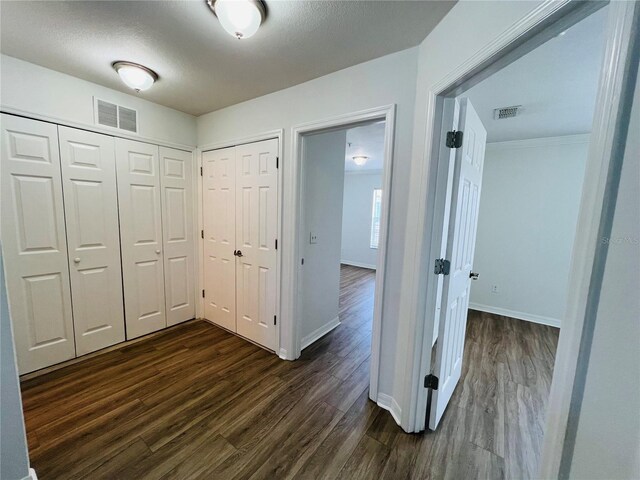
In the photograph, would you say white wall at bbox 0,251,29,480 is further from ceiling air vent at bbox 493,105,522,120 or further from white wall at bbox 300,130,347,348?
ceiling air vent at bbox 493,105,522,120

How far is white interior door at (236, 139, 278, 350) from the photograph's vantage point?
7.79 ft

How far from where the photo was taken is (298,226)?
224 centimetres

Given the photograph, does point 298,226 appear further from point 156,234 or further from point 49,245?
point 49,245

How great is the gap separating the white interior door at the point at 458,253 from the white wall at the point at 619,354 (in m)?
0.95

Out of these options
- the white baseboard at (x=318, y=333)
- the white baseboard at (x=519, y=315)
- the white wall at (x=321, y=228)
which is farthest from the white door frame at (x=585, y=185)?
the white baseboard at (x=519, y=315)

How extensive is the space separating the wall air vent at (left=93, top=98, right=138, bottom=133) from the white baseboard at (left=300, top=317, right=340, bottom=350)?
2.65m

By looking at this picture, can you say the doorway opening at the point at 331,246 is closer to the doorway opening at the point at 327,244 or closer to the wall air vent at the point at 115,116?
the doorway opening at the point at 327,244

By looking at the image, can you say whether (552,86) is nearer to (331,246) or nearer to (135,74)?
(331,246)

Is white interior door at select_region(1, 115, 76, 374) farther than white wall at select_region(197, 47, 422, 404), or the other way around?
white interior door at select_region(1, 115, 76, 374)

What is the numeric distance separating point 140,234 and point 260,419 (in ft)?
6.86

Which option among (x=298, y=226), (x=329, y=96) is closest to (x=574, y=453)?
(x=298, y=226)

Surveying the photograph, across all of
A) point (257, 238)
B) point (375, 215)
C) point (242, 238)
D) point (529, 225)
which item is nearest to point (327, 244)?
point (257, 238)

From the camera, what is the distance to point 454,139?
145cm

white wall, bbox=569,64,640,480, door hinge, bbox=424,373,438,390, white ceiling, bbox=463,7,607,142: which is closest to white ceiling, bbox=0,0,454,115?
white ceiling, bbox=463,7,607,142
